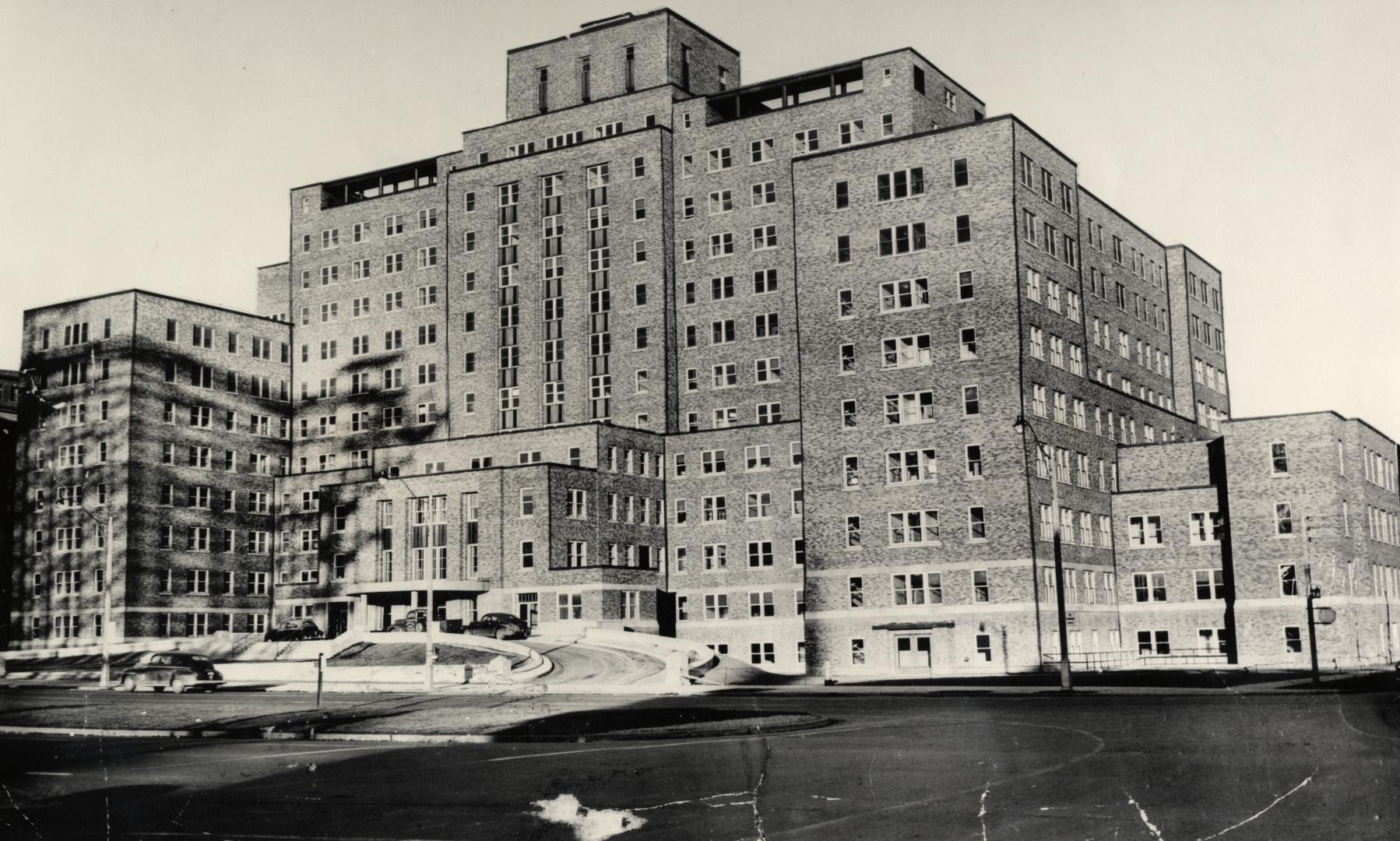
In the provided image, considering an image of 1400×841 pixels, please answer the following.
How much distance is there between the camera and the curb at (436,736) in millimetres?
30406

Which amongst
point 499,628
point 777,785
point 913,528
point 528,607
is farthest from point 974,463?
point 777,785

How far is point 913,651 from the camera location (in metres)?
80.8

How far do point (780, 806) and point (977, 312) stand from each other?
65320 millimetres

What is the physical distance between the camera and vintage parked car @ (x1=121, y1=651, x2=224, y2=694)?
63.6m

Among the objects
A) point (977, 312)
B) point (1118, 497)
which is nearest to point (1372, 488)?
point (1118, 497)

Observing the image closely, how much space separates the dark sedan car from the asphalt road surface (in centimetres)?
4998

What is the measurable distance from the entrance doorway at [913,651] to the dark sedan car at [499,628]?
861 inches

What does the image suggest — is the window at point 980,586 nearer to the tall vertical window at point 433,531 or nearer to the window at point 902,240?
the window at point 902,240

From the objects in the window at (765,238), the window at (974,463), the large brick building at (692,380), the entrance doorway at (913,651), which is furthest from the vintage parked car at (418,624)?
the window at (765,238)

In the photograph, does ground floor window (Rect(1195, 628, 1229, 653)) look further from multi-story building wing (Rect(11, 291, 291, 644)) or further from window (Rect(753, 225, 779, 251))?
multi-story building wing (Rect(11, 291, 291, 644))

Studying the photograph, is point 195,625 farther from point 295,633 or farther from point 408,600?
point 408,600

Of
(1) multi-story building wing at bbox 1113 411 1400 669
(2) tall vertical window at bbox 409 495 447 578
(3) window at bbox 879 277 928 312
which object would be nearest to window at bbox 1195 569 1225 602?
(1) multi-story building wing at bbox 1113 411 1400 669

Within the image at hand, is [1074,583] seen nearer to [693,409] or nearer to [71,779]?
[693,409]

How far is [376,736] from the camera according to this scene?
32.4 metres
